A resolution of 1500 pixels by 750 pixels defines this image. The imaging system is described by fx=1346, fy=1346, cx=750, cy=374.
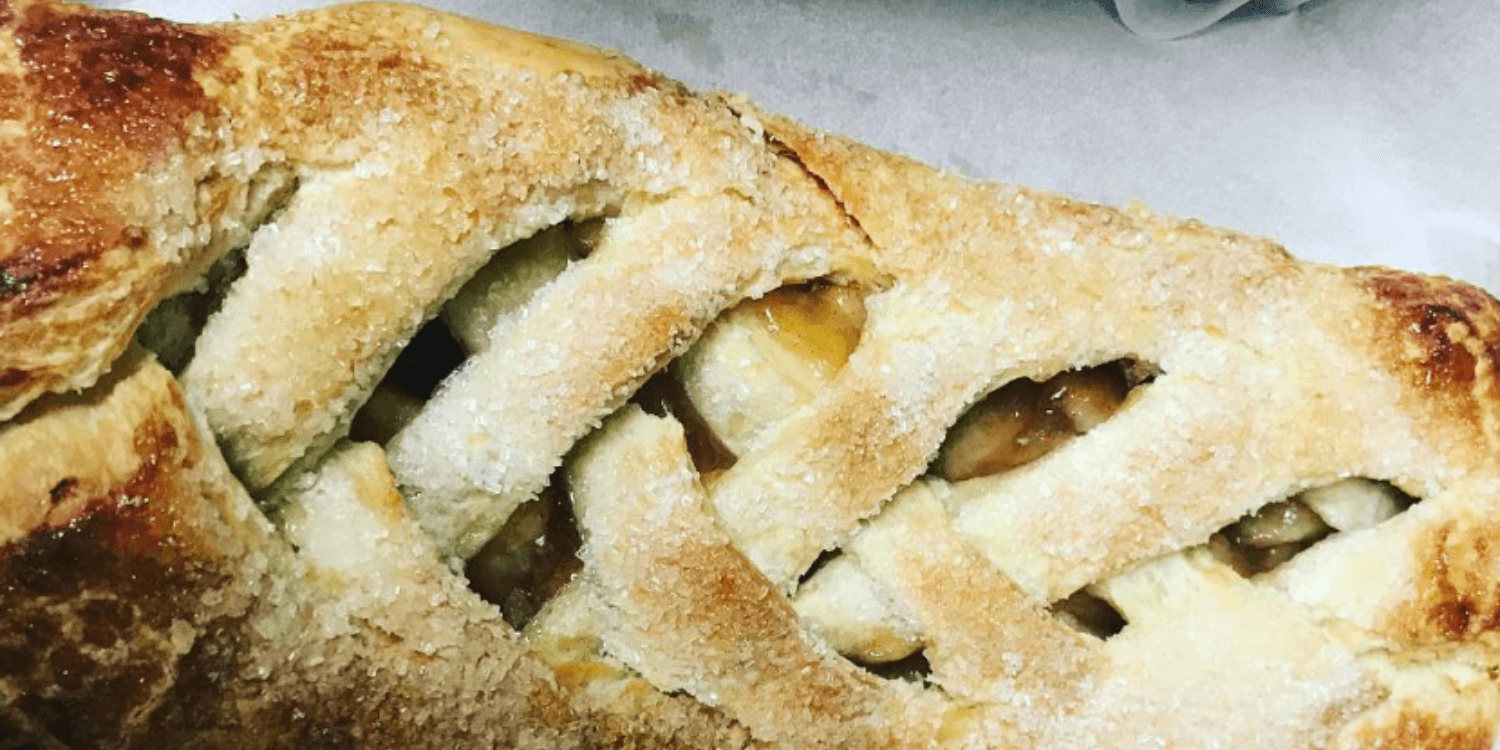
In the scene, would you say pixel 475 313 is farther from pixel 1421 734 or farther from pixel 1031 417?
pixel 1421 734

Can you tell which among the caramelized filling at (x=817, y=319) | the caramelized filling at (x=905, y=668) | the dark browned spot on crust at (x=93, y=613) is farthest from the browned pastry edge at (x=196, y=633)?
the caramelized filling at (x=817, y=319)

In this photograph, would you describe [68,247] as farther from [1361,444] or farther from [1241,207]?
[1241,207]

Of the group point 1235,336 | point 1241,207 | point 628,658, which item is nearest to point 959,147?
point 1241,207

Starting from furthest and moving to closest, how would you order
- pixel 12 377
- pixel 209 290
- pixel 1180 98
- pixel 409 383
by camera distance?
1. pixel 1180 98
2. pixel 409 383
3. pixel 209 290
4. pixel 12 377

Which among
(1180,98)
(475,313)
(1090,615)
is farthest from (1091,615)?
(1180,98)

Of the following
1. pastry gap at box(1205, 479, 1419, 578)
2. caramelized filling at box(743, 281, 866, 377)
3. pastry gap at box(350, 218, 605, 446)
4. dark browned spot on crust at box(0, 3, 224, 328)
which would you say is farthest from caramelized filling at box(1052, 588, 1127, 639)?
dark browned spot on crust at box(0, 3, 224, 328)

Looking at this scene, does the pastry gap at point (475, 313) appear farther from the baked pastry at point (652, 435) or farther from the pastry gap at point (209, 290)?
the pastry gap at point (209, 290)

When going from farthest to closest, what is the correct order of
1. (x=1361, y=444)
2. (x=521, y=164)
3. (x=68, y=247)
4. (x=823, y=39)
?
1. (x=823, y=39)
2. (x=1361, y=444)
3. (x=521, y=164)
4. (x=68, y=247)

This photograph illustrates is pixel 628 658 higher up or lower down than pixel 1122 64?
lower down
